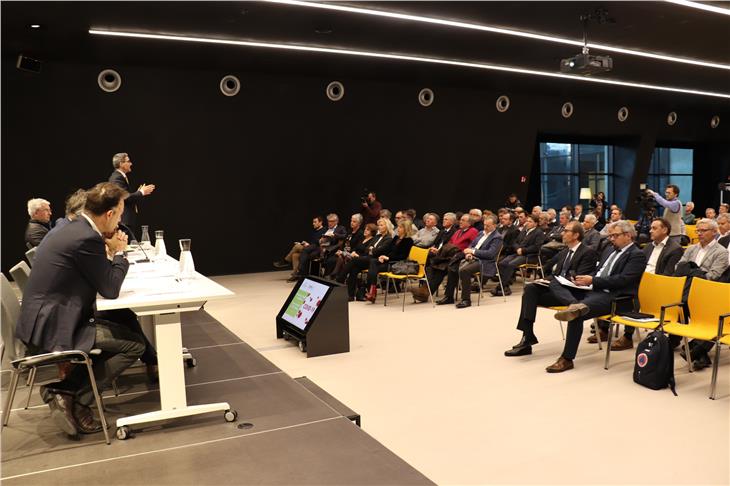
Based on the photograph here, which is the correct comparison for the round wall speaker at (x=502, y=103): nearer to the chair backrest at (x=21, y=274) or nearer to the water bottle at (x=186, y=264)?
the chair backrest at (x=21, y=274)

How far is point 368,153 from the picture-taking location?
1205 cm

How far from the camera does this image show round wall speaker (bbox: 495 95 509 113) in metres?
13.3

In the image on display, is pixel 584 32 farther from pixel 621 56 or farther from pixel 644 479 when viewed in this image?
pixel 644 479

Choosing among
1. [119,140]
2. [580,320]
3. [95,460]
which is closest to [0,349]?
[95,460]

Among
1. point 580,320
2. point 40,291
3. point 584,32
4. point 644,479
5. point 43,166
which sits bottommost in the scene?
point 644,479

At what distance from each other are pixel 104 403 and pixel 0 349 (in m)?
0.66

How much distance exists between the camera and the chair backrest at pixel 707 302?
14.0ft

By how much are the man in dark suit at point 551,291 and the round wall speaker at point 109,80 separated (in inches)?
303

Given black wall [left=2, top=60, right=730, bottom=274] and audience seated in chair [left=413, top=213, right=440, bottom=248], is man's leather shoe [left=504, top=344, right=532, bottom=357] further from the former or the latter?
black wall [left=2, top=60, right=730, bottom=274]

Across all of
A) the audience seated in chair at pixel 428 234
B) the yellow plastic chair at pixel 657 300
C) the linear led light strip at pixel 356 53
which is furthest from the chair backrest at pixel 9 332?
the audience seated in chair at pixel 428 234

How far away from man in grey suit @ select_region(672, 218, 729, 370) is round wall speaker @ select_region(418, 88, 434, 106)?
303 inches

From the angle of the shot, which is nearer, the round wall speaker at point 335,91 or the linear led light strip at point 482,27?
the linear led light strip at point 482,27

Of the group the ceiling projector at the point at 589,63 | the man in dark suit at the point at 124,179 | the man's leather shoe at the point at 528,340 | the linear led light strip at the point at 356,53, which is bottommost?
the man's leather shoe at the point at 528,340

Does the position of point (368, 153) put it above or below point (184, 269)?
above
